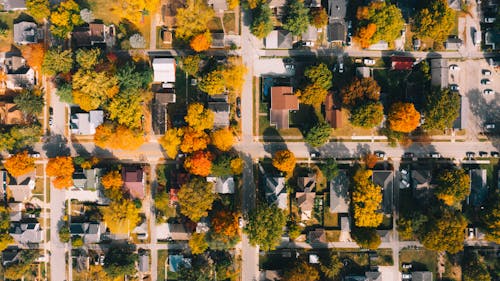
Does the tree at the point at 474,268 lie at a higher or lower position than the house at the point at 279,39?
lower

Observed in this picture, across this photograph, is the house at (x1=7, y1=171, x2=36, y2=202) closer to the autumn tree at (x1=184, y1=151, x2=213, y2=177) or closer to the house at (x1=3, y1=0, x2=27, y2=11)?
the autumn tree at (x1=184, y1=151, x2=213, y2=177)

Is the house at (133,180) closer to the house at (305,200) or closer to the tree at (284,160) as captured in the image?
the tree at (284,160)

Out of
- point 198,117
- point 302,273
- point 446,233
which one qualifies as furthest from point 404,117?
point 198,117

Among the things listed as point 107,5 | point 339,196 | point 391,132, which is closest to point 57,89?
point 107,5

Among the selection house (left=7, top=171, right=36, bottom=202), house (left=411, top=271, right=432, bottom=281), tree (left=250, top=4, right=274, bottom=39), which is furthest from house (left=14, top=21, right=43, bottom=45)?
house (left=411, top=271, right=432, bottom=281)

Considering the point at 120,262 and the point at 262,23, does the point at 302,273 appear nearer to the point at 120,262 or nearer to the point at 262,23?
the point at 120,262

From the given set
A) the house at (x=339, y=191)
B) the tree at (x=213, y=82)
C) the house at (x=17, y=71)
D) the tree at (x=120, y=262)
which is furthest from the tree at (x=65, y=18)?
the house at (x=339, y=191)

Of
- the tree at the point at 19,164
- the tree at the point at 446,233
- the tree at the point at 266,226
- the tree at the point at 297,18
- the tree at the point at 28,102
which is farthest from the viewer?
the tree at the point at 28,102

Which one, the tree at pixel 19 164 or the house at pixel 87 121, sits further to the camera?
the house at pixel 87 121
